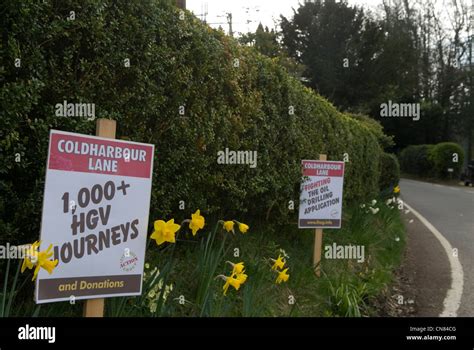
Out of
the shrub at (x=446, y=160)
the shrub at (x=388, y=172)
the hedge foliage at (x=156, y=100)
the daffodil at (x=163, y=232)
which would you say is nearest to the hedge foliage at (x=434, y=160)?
the shrub at (x=446, y=160)

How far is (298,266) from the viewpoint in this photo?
5.55 m

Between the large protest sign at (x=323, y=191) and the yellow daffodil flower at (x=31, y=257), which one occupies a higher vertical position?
the large protest sign at (x=323, y=191)

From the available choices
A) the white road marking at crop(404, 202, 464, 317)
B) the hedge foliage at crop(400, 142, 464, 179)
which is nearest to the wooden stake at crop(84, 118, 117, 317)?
the white road marking at crop(404, 202, 464, 317)

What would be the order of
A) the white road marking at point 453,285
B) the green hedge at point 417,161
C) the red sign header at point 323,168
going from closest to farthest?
1. the white road marking at point 453,285
2. the red sign header at point 323,168
3. the green hedge at point 417,161

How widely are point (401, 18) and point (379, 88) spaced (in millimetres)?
8439

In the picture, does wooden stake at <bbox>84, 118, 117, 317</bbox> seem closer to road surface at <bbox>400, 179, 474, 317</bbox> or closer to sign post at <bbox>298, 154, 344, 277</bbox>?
sign post at <bbox>298, 154, 344, 277</bbox>

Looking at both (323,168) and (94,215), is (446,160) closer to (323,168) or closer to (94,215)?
(323,168)

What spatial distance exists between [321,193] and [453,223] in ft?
24.7

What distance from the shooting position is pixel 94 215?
266cm

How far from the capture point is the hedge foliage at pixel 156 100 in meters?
2.84

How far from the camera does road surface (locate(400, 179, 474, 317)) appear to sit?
660cm

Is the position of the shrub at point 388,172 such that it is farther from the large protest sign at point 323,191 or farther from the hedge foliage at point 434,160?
the hedge foliage at point 434,160

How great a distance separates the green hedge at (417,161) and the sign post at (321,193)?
89.4 ft
